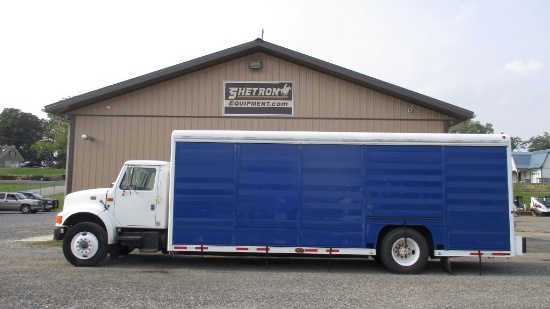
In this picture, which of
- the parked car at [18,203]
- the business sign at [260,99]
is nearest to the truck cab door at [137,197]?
the business sign at [260,99]

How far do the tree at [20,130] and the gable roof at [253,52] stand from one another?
11886 centimetres

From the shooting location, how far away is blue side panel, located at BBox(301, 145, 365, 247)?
33.6ft

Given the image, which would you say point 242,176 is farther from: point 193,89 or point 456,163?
point 193,89

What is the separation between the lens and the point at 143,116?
1588 centimetres

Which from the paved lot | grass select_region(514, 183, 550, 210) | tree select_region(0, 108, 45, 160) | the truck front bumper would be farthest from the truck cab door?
tree select_region(0, 108, 45, 160)

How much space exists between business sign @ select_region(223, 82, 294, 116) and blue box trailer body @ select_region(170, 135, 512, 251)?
5.52 m

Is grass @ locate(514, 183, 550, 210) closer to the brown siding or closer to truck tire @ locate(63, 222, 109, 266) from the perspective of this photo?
the brown siding

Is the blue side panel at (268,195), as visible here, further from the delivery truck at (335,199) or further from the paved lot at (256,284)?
the paved lot at (256,284)

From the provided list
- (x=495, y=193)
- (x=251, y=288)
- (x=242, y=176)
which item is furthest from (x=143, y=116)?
(x=495, y=193)

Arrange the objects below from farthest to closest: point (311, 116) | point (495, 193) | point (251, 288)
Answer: point (311, 116) < point (495, 193) < point (251, 288)

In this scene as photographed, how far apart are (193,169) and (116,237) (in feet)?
7.51

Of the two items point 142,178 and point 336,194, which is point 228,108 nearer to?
point 142,178

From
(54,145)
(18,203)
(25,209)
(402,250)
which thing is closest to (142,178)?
(402,250)

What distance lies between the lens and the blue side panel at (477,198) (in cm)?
1016
